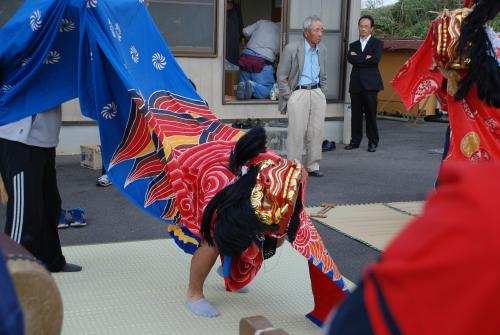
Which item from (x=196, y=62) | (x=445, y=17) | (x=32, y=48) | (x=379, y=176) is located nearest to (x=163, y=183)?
(x=32, y=48)

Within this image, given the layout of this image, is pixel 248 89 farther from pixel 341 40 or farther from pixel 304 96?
pixel 304 96

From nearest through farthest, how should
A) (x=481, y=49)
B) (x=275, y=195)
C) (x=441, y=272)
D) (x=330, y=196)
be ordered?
(x=441, y=272) < (x=275, y=195) < (x=481, y=49) < (x=330, y=196)

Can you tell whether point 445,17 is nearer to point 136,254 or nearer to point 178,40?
point 136,254

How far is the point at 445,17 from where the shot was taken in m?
3.78

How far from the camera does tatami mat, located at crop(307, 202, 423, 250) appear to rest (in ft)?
15.2

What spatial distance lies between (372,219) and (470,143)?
1388 mm

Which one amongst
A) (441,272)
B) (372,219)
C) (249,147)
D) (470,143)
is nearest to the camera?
(441,272)

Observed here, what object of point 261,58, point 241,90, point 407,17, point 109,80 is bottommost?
point 241,90

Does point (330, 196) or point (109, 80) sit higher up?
point (109, 80)

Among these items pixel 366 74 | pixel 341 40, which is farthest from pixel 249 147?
pixel 341 40

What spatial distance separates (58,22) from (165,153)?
0.85m

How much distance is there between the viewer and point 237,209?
2750 mm

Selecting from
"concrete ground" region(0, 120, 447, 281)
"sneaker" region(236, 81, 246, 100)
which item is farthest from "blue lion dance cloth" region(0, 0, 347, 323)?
"sneaker" region(236, 81, 246, 100)

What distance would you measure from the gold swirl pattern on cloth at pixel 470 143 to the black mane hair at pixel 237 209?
1506 mm
